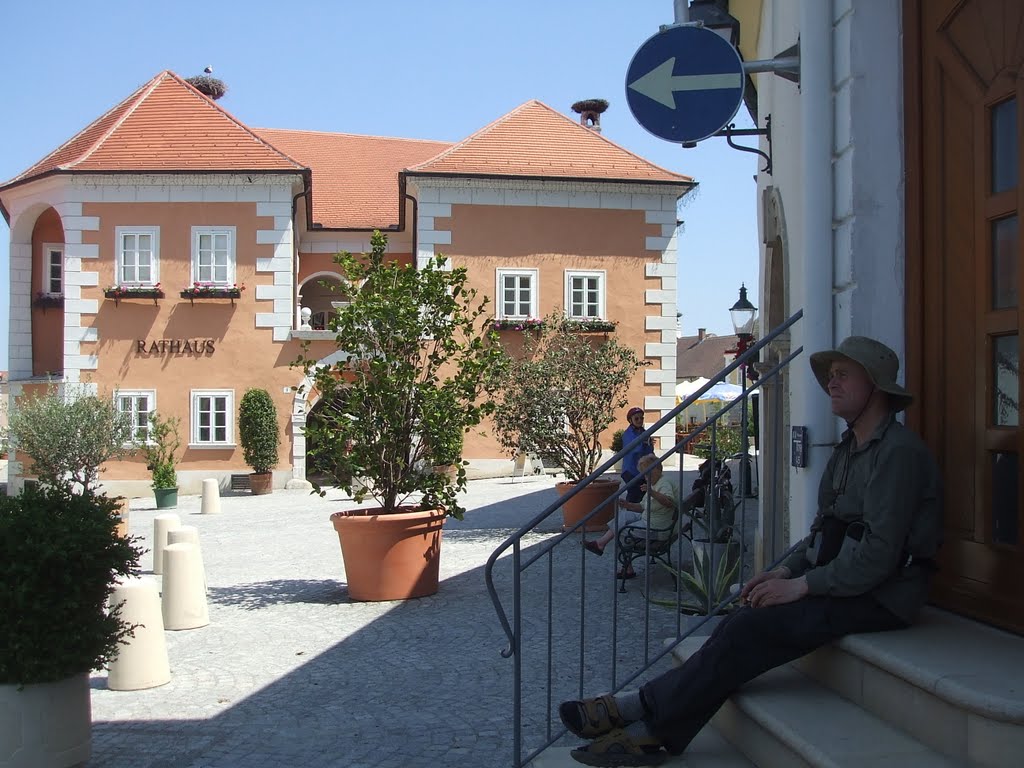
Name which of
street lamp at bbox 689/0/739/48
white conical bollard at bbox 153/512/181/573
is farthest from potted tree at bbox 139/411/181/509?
street lamp at bbox 689/0/739/48

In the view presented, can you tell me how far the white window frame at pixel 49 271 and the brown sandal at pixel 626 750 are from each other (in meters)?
24.2

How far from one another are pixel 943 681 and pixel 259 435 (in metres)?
21.2

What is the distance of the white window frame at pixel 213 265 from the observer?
23.9 m

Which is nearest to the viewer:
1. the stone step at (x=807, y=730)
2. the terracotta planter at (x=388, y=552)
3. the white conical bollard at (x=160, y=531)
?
the stone step at (x=807, y=730)

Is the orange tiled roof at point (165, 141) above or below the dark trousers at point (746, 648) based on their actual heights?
above

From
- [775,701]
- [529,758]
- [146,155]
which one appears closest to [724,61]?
[775,701]

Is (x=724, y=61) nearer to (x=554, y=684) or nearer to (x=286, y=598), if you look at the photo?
(x=554, y=684)

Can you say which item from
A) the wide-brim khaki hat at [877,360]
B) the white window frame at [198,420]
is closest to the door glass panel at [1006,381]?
the wide-brim khaki hat at [877,360]

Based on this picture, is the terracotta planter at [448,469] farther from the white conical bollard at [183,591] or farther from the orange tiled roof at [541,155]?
the orange tiled roof at [541,155]

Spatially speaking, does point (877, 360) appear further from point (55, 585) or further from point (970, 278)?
point (55, 585)

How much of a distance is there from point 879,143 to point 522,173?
66.1 ft

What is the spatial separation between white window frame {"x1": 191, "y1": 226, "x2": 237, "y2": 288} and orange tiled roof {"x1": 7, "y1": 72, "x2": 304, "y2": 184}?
137cm

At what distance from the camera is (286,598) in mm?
9664

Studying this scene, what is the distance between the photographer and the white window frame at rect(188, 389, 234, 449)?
77.4 feet
